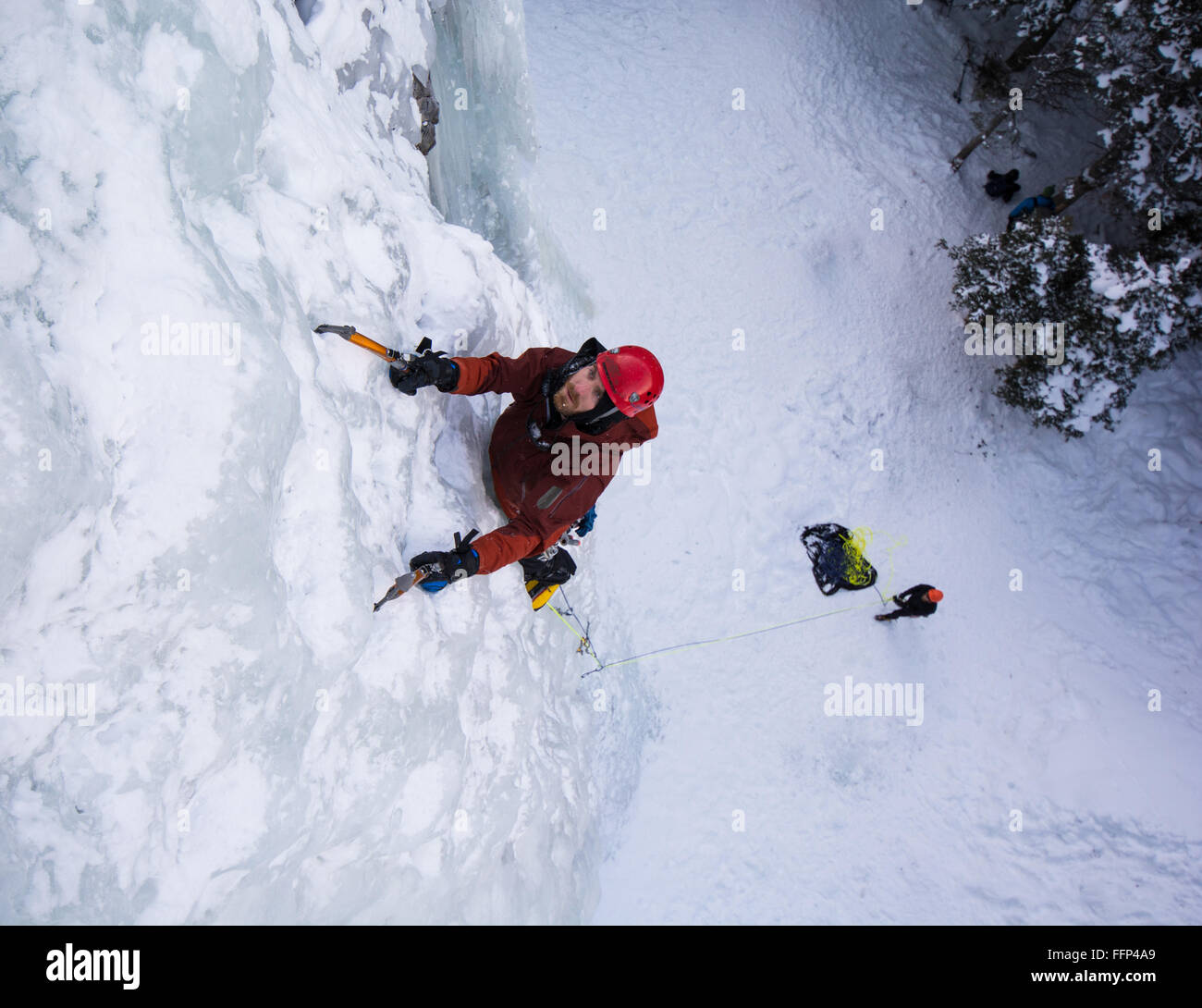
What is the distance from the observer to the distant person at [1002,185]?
11.0m

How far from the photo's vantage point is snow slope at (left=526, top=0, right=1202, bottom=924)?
275 inches

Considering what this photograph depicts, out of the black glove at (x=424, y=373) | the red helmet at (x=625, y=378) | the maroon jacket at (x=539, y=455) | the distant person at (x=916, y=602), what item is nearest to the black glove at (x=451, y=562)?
the maroon jacket at (x=539, y=455)

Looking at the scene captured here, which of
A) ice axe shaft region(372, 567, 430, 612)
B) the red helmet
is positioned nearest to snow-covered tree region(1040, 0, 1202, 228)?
the red helmet

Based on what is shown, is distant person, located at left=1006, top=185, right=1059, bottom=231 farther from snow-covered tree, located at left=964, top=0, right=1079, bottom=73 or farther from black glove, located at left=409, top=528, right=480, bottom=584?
black glove, located at left=409, top=528, right=480, bottom=584

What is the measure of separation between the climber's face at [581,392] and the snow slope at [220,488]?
34.2 inches

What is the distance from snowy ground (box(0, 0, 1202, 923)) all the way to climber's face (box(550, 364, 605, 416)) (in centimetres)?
88

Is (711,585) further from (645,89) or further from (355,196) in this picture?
(645,89)

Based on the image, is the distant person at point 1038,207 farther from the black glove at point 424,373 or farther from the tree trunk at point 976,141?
the black glove at point 424,373

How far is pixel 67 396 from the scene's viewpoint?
223cm

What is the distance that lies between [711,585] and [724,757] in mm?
1840

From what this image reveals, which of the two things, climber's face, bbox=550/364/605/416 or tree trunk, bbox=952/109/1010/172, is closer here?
climber's face, bbox=550/364/605/416

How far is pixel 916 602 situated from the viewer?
783 centimetres
